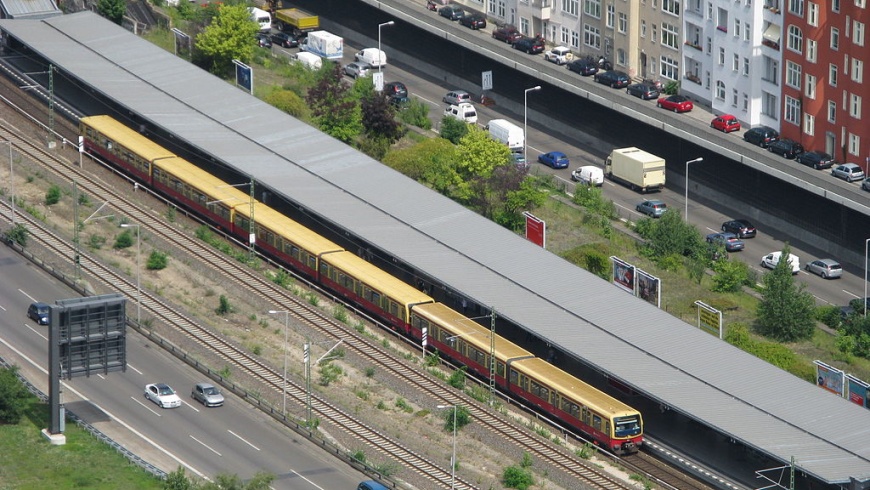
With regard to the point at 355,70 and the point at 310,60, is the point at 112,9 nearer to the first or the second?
the point at 310,60

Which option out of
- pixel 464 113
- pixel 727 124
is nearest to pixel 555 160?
pixel 464 113

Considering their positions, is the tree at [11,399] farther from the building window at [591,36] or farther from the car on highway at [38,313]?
the building window at [591,36]

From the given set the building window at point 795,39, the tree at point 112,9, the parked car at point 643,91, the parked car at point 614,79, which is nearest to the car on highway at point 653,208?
the building window at point 795,39

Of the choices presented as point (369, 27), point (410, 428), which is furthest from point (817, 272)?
point (369, 27)

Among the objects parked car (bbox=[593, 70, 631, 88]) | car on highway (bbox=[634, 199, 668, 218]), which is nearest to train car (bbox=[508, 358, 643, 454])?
car on highway (bbox=[634, 199, 668, 218])

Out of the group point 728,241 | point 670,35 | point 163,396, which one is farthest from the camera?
point 670,35

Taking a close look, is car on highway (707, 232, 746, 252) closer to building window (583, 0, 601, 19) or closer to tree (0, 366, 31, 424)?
building window (583, 0, 601, 19)
